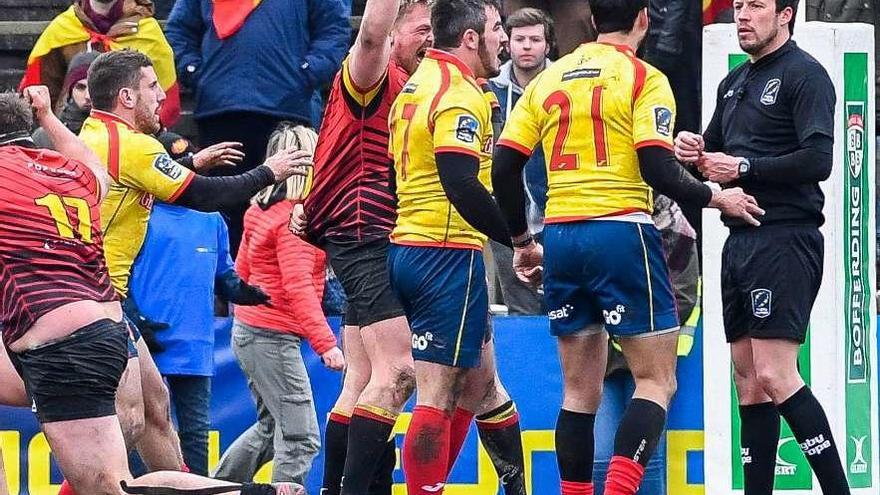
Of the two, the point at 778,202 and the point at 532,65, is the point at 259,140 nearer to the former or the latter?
the point at 532,65

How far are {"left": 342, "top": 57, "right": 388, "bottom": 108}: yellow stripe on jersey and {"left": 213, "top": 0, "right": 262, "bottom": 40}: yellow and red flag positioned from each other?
9.31 ft

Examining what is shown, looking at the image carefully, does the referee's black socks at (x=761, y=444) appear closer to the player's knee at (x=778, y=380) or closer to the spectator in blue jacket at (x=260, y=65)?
the player's knee at (x=778, y=380)

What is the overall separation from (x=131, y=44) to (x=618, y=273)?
4.63 m

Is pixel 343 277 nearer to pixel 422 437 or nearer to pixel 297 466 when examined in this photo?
pixel 422 437

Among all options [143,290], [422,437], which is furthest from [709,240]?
[143,290]

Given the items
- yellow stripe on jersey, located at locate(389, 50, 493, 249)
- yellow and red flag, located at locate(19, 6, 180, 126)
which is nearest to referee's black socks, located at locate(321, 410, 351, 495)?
yellow stripe on jersey, located at locate(389, 50, 493, 249)

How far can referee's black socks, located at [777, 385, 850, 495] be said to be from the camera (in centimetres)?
779

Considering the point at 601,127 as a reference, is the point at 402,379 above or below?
below

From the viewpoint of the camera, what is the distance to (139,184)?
329 inches

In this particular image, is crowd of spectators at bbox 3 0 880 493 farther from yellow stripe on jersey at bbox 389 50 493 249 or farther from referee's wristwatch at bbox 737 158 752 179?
referee's wristwatch at bbox 737 158 752 179

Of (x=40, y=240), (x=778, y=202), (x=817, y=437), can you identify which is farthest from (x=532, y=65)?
(x=40, y=240)

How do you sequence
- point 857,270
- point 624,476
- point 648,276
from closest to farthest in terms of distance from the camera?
point 624,476, point 648,276, point 857,270

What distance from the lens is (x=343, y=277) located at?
27.1 feet

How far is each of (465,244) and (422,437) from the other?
0.84 metres
